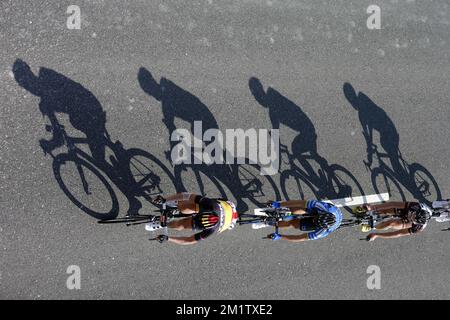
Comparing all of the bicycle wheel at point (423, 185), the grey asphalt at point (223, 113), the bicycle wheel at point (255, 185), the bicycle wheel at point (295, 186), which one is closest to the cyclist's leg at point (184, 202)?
the grey asphalt at point (223, 113)

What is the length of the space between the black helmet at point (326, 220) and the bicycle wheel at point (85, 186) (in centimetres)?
386

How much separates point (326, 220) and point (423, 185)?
3.64 m

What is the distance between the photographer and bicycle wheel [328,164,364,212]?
30.4ft

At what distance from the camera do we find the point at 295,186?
9055mm

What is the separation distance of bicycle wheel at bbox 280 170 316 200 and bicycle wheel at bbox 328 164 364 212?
52cm

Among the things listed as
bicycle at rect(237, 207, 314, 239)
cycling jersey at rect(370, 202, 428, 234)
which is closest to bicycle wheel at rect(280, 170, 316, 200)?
bicycle at rect(237, 207, 314, 239)

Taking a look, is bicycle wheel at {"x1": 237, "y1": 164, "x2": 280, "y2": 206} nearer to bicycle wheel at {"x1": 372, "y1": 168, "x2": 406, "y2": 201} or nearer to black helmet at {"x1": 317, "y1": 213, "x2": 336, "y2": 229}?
black helmet at {"x1": 317, "y1": 213, "x2": 336, "y2": 229}

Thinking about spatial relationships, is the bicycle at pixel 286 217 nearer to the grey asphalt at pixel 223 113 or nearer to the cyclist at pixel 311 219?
the cyclist at pixel 311 219

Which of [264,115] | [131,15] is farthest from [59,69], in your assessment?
[264,115]

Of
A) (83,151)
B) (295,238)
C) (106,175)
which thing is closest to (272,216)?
(295,238)

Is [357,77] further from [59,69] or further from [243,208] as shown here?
[59,69]

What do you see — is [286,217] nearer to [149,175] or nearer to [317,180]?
[317,180]

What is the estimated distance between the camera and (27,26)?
793 cm

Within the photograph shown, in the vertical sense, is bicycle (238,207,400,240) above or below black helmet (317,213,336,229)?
above
